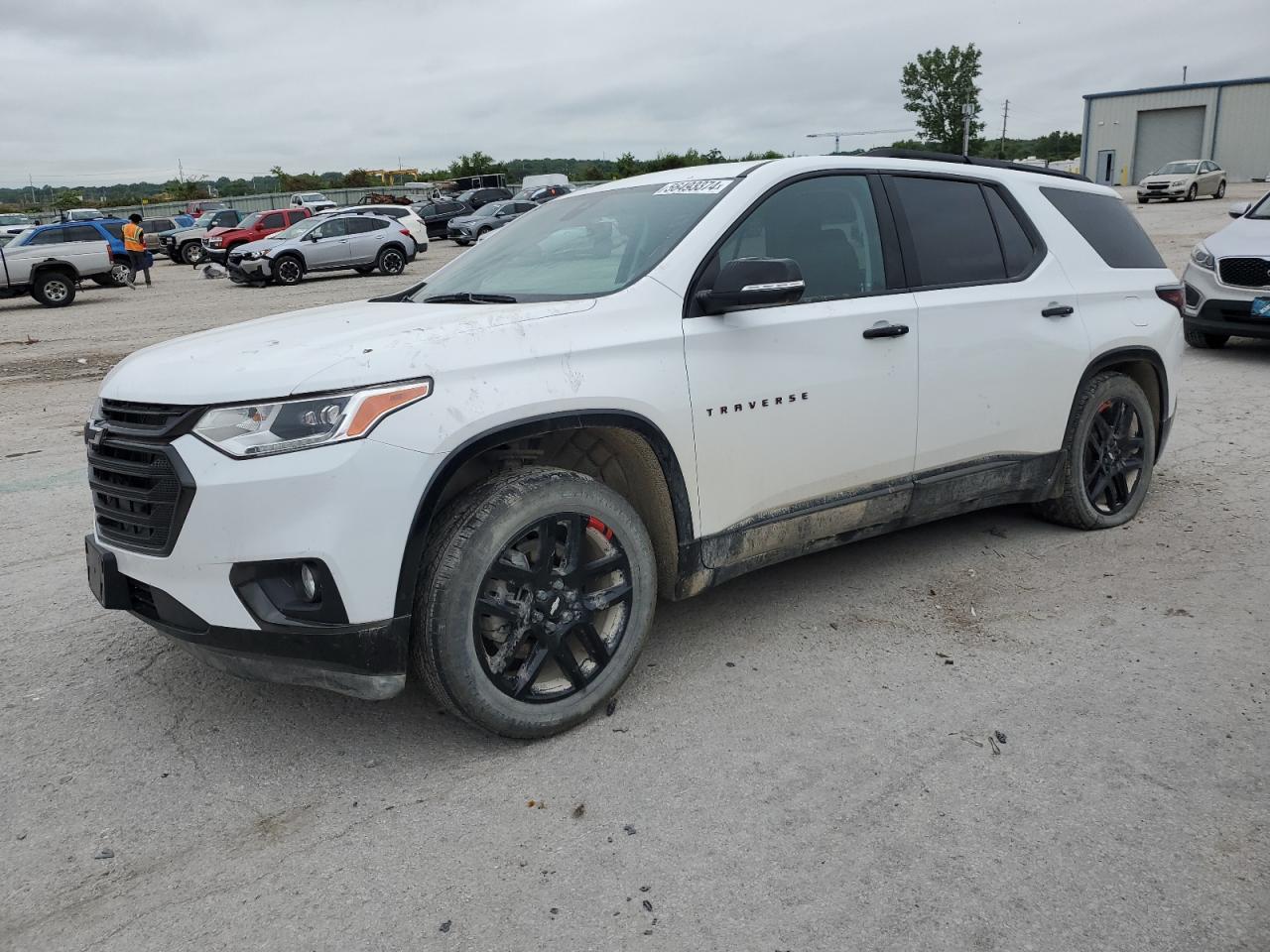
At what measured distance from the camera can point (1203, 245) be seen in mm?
9719

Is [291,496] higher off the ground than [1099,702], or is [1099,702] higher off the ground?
[291,496]

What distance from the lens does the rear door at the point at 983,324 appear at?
4.12 metres

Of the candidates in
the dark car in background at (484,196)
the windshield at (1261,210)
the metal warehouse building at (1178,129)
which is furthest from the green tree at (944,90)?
the windshield at (1261,210)

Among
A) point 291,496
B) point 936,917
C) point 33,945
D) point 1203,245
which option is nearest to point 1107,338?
point 936,917

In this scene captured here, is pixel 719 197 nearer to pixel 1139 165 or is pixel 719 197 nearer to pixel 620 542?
pixel 620 542

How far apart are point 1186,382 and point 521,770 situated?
25.6ft

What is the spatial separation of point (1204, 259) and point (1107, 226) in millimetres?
5547

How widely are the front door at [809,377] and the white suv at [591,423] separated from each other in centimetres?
1

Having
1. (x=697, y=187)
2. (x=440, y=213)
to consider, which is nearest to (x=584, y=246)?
(x=697, y=187)

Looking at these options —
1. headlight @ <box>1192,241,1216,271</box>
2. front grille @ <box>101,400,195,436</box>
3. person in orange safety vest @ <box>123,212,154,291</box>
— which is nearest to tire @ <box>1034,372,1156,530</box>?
front grille @ <box>101,400,195,436</box>

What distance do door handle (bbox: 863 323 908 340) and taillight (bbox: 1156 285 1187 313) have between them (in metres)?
1.95

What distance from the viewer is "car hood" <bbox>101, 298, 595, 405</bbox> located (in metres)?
2.84

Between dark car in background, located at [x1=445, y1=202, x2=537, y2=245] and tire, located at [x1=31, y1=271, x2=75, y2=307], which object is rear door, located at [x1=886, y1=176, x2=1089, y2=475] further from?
dark car in background, located at [x1=445, y1=202, x2=537, y2=245]

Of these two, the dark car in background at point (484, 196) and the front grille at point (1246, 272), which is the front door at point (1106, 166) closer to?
the dark car in background at point (484, 196)
